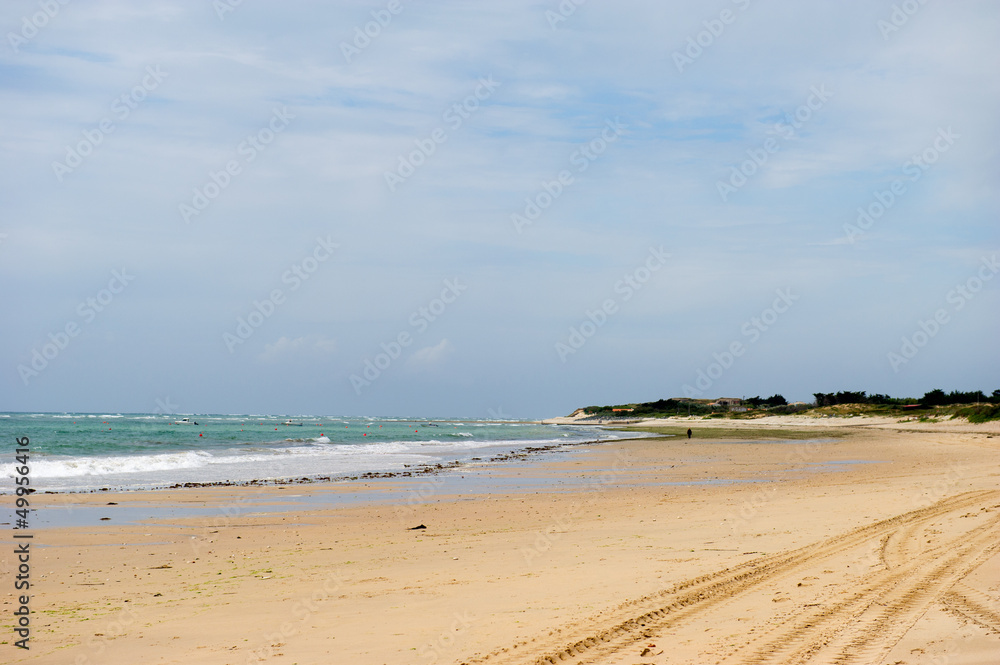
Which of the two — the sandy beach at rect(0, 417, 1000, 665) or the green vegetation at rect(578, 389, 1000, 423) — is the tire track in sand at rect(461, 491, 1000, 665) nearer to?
the sandy beach at rect(0, 417, 1000, 665)

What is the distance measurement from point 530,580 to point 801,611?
3181 mm

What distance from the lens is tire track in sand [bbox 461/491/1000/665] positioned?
602 centimetres

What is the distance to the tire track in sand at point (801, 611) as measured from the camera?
6023 mm

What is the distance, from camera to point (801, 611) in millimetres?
7043

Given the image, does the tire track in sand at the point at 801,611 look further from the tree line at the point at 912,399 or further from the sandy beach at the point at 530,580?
the tree line at the point at 912,399

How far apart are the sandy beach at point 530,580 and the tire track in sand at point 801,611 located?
30mm

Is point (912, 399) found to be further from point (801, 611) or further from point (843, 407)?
point (801, 611)

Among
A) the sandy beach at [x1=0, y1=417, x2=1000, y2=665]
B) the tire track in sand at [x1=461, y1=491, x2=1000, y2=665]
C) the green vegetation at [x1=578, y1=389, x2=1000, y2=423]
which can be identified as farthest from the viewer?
the green vegetation at [x1=578, y1=389, x2=1000, y2=423]

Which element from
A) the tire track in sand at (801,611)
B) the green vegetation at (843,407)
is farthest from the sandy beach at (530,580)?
the green vegetation at (843,407)

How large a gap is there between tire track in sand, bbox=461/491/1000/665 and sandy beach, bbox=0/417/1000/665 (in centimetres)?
3

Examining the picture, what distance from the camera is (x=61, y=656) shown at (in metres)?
6.73

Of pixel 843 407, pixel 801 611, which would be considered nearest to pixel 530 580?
pixel 801 611

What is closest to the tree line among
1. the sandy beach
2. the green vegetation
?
the green vegetation

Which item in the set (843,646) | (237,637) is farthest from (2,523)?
(843,646)
